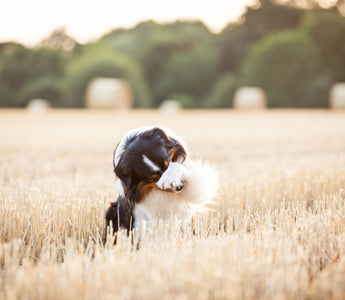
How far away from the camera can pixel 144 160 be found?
2.52 meters

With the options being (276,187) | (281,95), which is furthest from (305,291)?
(281,95)

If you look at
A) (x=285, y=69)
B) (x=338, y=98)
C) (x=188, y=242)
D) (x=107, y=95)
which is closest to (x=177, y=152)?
(x=188, y=242)

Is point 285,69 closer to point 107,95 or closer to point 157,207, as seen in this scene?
point 107,95

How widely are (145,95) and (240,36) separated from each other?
9.55m

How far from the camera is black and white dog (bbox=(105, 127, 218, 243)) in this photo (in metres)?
2.50

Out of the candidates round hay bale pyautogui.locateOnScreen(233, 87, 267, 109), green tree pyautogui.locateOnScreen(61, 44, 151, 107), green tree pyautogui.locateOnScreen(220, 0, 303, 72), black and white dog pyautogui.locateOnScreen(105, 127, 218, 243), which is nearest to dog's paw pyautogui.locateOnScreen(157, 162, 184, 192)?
black and white dog pyautogui.locateOnScreen(105, 127, 218, 243)

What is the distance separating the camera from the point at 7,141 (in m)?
8.54

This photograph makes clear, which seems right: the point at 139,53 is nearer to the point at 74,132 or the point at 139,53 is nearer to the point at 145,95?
the point at 145,95

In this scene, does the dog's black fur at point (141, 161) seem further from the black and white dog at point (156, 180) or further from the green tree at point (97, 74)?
the green tree at point (97, 74)

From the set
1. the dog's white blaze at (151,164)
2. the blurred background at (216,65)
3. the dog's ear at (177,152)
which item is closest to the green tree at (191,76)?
the blurred background at (216,65)

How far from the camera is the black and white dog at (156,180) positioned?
250 cm

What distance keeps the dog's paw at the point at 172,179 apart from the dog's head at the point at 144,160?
68 mm

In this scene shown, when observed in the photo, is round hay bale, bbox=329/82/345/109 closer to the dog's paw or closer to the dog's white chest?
the dog's white chest

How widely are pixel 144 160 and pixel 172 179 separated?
9.2 inches
